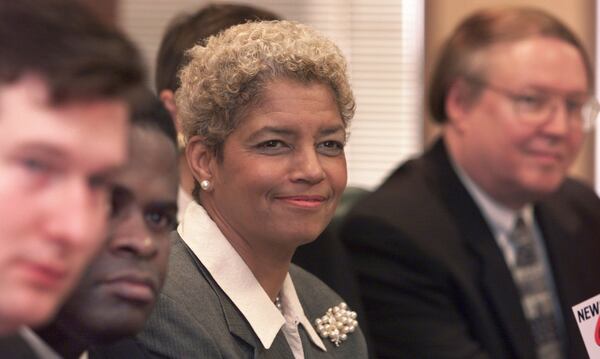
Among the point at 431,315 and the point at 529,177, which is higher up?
the point at 529,177

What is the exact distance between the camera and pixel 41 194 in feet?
3.18

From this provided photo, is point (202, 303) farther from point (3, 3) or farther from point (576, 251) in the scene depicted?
point (576, 251)

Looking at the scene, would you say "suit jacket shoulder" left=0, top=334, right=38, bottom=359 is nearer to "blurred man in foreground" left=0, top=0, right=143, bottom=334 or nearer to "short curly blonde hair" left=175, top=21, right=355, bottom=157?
"blurred man in foreground" left=0, top=0, right=143, bottom=334

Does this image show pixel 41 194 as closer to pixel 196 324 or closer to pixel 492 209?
pixel 196 324

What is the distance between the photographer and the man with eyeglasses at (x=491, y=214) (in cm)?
306

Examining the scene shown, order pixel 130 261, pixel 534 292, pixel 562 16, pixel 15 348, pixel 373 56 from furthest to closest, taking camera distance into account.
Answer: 1. pixel 373 56
2. pixel 562 16
3. pixel 534 292
4. pixel 130 261
5. pixel 15 348

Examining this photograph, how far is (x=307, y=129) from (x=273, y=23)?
8.6 inches

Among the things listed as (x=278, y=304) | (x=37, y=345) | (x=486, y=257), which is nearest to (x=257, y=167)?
(x=278, y=304)

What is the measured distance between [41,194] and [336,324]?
4.64 ft

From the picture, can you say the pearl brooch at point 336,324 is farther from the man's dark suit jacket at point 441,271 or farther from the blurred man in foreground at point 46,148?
the blurred man in foreground at point 46,148

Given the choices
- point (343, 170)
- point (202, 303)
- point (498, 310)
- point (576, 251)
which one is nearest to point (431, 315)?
point (498, 310)

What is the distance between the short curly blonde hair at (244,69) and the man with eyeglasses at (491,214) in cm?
103

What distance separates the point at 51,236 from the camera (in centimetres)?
98

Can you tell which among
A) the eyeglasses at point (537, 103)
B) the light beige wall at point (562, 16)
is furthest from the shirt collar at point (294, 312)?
the light beige wall at point (562, 16)
